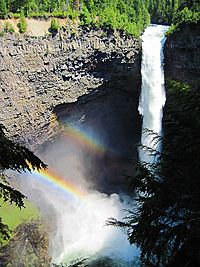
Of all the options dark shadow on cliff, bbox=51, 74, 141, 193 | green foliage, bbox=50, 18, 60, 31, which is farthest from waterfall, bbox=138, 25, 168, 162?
green foliage, bbox=50, 18, 60, 31

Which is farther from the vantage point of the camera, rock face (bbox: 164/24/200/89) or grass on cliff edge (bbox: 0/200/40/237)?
rock face (bbox: 164/24/200/89)

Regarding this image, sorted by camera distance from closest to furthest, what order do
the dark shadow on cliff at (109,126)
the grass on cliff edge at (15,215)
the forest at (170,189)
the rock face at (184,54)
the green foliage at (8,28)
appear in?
the forest at (170,189)
the grass on cliff edge at (15,215)
the green foliage at (8,28)
the rock face at (184,54)
the dark shadow on cliff at (109,126)

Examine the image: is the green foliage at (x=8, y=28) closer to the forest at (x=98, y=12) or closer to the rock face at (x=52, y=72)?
the rock face at (x=52, y=72)

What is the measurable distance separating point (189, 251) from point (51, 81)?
63.0 feet

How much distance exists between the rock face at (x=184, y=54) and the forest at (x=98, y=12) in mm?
776

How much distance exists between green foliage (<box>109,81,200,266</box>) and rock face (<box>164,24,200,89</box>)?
1680cm

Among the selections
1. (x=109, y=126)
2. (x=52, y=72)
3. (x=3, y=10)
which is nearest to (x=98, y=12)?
(x=52, y=72)

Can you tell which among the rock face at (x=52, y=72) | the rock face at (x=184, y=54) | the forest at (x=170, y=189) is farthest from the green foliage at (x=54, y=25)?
the forest at (x=170, y=189)

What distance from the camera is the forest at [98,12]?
22.5m

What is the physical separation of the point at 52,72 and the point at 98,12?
16.5 ft

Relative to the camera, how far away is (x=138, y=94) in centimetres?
2842

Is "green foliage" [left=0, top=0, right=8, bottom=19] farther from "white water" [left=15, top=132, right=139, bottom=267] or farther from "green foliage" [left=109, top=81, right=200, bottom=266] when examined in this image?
"green foliage" [left=109, top=81, right=200, bottom=266]

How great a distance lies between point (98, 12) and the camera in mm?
24734

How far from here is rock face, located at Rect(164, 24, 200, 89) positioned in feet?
76.1
